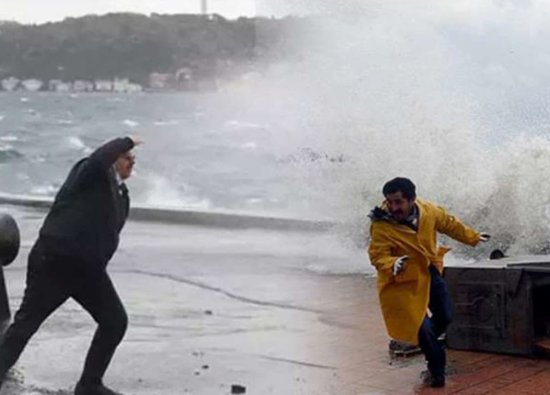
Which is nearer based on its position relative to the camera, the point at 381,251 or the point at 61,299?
the point at 61,299

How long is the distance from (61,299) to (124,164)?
0.87m

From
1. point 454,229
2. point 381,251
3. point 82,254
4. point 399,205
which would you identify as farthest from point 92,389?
point 454,229

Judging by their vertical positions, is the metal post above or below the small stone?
above

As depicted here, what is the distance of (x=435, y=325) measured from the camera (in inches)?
255

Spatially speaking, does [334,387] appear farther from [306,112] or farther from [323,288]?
[306,112]

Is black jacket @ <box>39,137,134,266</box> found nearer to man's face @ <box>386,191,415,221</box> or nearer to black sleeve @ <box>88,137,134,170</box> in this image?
black sleeve @ <box>88,137,134,170</box>

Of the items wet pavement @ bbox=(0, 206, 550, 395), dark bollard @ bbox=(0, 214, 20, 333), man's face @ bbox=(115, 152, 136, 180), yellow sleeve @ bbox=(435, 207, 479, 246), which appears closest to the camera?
man's face @ bbox=(115, 152, 136, 180)

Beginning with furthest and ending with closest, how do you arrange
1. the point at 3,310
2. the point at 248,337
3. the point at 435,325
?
the point at 248,337
the point at 3,310
the point at 435,325

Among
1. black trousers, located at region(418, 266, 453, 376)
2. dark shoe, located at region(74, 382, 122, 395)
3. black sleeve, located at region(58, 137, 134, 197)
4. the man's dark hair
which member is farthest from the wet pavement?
black sleeve, located at region(58, 137, 134, 197)

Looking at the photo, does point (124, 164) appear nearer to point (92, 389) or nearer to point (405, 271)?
point (92, 389)

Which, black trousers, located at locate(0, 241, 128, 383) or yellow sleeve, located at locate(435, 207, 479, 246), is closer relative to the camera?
black trousers, located at locate(0, 241, 128, 383)

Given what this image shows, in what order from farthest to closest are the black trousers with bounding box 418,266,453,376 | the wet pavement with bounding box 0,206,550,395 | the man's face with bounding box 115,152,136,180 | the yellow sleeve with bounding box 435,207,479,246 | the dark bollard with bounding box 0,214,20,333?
the dark bollard with bounding box 0,214,20,333 → the wet pavement with bounding box 0,206,550,395 → the yellow sleeve with bounding box 435,207,479,246 → the black trousers with bounding box 418,266,453,376 → the man's face with bounding box 115,152,136,180

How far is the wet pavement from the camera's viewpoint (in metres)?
6.61

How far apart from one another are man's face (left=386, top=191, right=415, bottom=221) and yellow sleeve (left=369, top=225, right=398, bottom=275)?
0.14m
